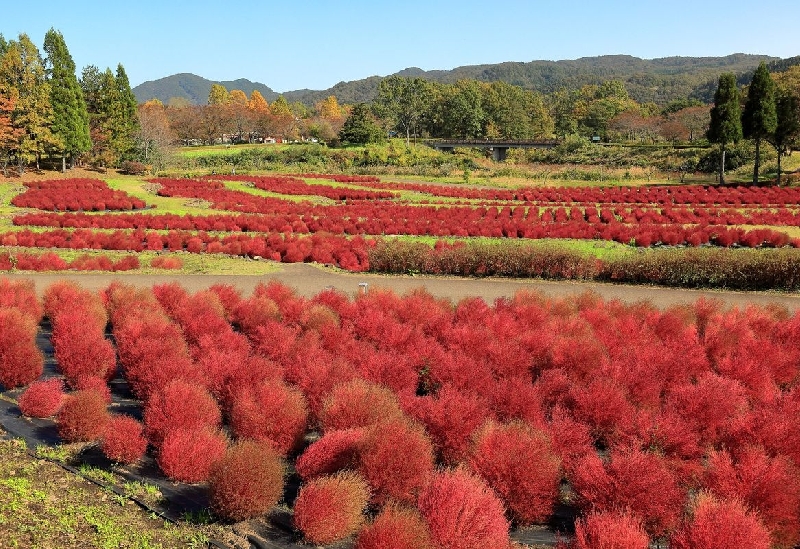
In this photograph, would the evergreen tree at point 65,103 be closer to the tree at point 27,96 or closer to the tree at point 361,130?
the tree at point 27,96

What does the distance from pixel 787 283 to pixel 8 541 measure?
57.9ft

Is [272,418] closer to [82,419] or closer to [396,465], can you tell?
[396,465]

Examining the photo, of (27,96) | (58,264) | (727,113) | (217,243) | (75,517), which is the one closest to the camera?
(75,517)

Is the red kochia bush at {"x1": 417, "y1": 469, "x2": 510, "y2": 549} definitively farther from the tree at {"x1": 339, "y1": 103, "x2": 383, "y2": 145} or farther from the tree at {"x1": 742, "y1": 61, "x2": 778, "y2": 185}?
the tree at {"x1": 339, "y1": 103, "x2": 383, "y2": 145}

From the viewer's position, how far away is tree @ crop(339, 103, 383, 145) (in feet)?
318

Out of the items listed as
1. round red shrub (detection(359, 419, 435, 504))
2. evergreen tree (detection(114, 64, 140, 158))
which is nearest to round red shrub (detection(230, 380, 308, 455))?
round red shrub (detection(359, 419, 435, 504))

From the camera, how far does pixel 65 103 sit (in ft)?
187

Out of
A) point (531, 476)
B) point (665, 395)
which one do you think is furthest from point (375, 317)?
point (531, 476)

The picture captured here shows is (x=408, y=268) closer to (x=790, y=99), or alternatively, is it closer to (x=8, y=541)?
(x=8, y=541)

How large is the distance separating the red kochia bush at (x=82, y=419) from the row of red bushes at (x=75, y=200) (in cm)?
2973

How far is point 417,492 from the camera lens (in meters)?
6.31

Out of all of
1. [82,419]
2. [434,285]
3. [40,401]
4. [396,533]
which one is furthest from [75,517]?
[434,285]

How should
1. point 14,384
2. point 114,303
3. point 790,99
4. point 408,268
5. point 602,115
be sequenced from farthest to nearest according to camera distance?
point 602,115, point 790,99, point 408,268, point 114,303, point 14,384

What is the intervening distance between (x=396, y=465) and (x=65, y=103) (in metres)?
61.5
